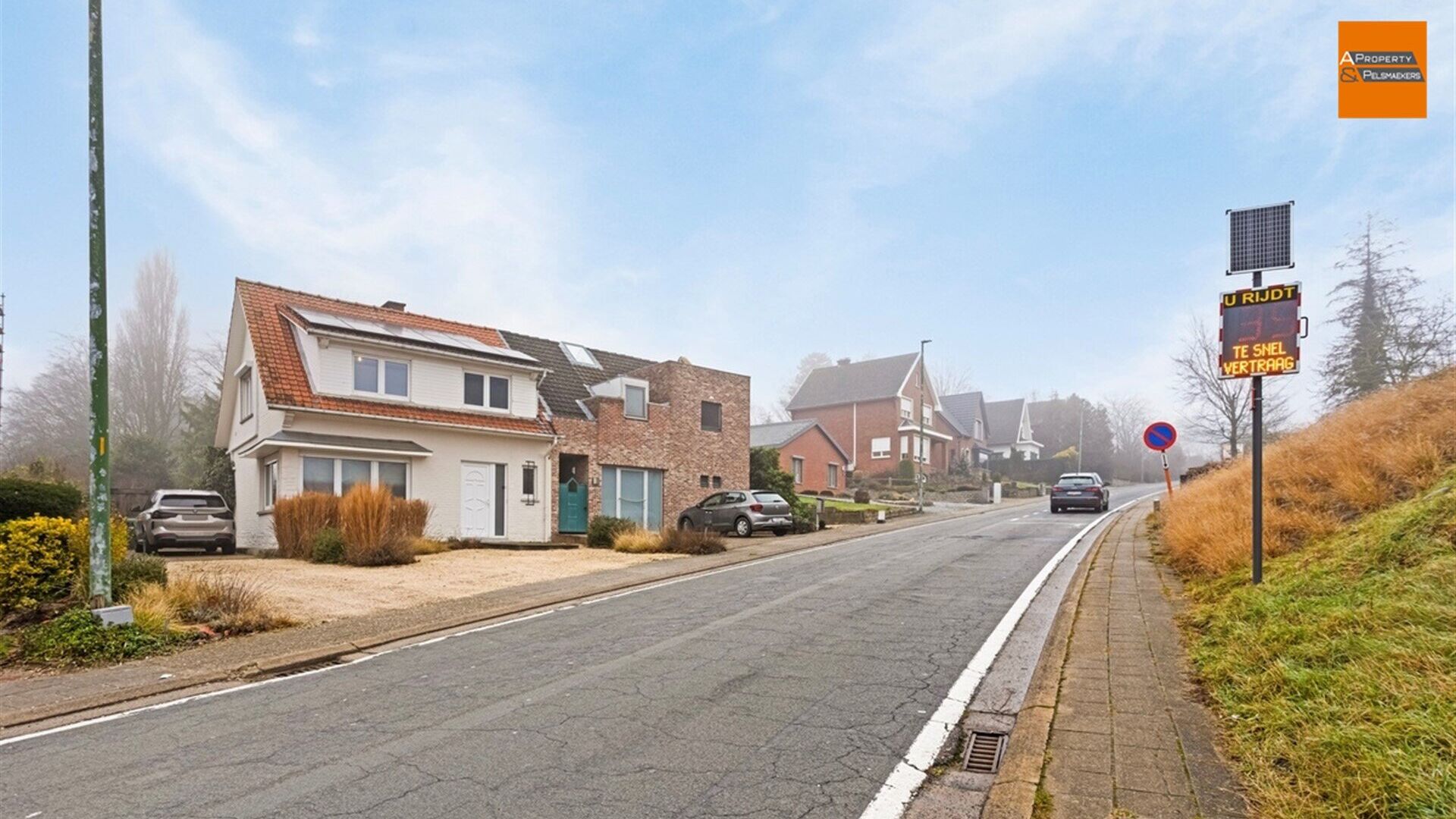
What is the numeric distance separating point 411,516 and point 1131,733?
16189 millimetres

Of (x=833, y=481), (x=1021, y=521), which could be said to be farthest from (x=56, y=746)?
(x=833, y=481)

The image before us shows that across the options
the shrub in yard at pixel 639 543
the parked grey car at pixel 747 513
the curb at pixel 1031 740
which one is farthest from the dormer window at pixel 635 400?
the curb at pixel 1031 740

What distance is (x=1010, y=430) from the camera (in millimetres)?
80562

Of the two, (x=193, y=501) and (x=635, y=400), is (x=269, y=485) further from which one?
(x=635, y=400)

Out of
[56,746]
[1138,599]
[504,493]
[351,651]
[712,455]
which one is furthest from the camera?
[712,455]

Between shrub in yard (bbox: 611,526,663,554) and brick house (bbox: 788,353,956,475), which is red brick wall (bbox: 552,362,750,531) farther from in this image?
brick house (bbox: 788,353,956,475)

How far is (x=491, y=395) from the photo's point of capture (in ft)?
79.5

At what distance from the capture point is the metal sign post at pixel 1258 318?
8.04 m

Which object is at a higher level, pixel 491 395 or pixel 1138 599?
pixel 491 395

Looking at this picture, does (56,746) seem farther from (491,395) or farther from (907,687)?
(491,395)

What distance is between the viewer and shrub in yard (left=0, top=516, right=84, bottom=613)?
30.6 feet

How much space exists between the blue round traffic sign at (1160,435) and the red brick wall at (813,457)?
85.1ft

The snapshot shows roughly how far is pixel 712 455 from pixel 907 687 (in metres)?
23.8

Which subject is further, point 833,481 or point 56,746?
point 833,481
